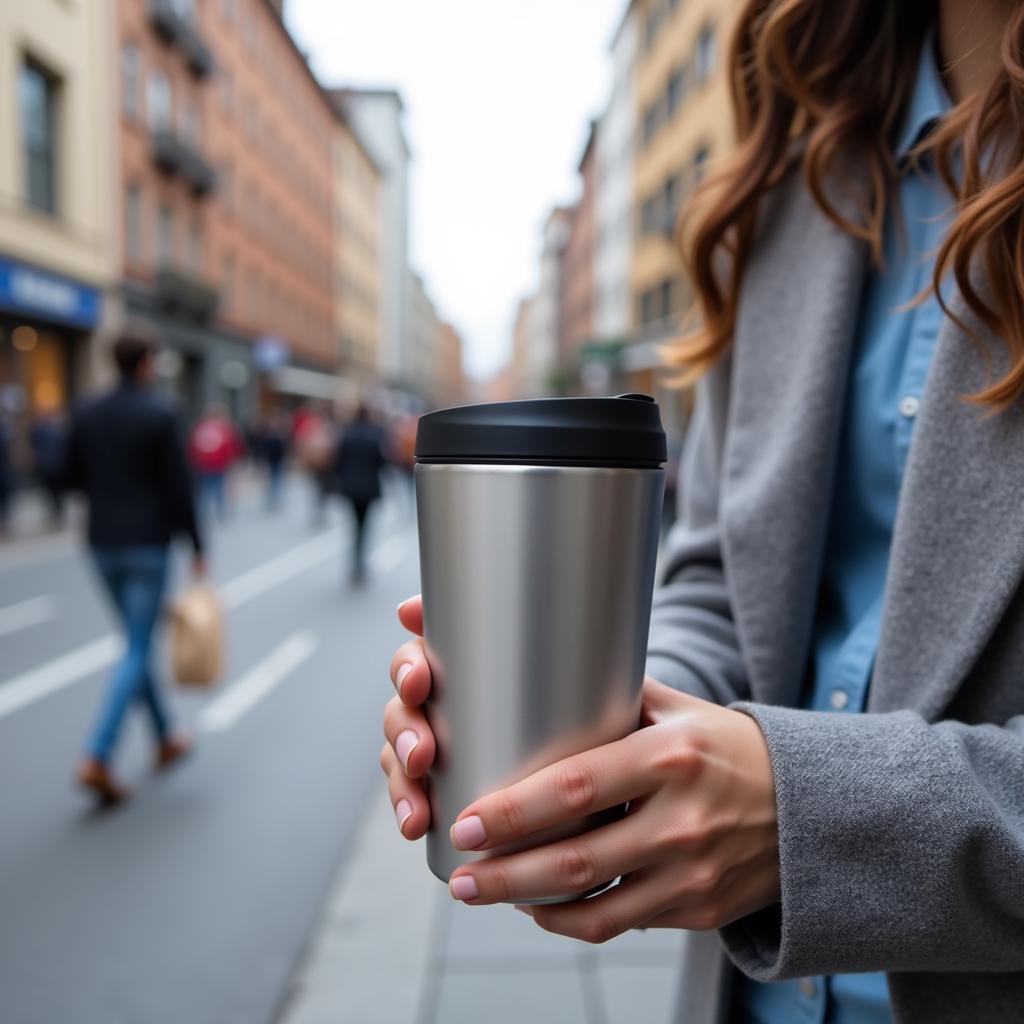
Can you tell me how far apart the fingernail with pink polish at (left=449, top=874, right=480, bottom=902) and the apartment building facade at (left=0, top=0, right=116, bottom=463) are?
14.6m

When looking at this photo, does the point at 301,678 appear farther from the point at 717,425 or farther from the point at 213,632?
the point at 717,425

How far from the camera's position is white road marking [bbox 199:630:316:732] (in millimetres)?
4637

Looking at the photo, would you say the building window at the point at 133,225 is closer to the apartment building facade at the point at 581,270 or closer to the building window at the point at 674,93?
the building window at the point at 674,93

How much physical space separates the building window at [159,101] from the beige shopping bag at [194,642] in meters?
20.4

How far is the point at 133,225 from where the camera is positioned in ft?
66.2

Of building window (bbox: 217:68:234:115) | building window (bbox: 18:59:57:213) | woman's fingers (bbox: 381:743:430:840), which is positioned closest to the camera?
woman's fingers (bbox: 381:743:430:840)

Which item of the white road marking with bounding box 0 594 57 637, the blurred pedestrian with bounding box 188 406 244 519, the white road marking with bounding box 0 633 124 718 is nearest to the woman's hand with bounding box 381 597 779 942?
the white road marking with bounding box 0 633 124 718

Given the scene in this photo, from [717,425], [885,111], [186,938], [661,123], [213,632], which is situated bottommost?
[186,938]

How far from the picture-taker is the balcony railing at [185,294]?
21234mm

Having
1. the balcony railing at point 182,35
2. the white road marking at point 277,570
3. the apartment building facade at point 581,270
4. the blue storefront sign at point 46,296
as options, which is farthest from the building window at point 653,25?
the white road marking at point 277,570

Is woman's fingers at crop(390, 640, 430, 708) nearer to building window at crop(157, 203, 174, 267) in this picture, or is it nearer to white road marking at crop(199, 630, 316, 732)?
white road marking at crop(199, 630, 316, 732)

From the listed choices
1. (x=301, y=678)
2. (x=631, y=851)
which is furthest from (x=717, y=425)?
(x=301, y=678)

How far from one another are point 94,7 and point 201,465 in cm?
1012

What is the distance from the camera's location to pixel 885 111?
38.0 inches
